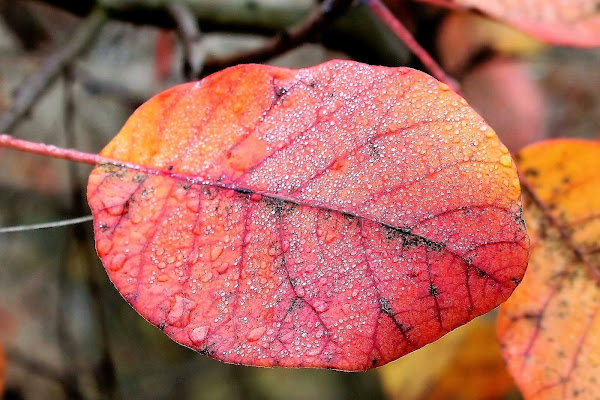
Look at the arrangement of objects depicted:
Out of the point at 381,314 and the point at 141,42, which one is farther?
the point at 141,42

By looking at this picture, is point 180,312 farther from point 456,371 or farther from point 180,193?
point 456,371

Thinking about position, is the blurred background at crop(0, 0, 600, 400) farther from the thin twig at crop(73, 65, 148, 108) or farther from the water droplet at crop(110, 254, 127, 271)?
the water droplet at crop(110, 254, 127, 271)

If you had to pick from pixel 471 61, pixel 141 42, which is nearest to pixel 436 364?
pixel 471 61

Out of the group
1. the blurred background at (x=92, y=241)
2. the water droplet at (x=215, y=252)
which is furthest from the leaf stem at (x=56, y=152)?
the blurred background at (x=92, y=241)

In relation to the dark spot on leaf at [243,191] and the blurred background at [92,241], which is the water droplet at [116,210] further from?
the blurred background at [92,241]

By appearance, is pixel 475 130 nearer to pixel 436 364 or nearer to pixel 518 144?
pixel 518 144
